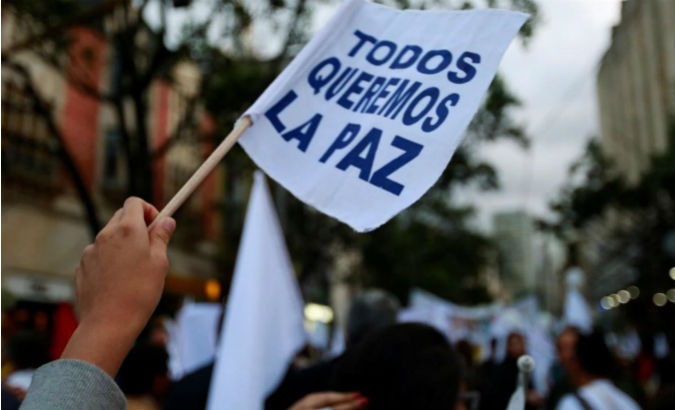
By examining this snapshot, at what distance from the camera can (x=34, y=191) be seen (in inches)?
644

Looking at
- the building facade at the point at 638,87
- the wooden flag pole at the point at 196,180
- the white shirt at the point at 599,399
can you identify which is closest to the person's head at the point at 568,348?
the white shirt at the point at 599,399

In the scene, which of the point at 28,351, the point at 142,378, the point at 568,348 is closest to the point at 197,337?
the point at 28,351

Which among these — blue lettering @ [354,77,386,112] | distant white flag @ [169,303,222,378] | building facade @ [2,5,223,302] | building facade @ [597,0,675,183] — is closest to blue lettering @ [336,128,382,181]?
blue lettering @ [354,77,386,112]

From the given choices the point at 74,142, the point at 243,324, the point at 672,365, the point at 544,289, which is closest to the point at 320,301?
the point at 74,142

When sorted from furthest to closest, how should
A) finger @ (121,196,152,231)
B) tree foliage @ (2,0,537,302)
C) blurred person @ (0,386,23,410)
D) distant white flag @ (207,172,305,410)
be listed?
tree foliage @ (2,0,537,302)
blurred person @ (0,386,23,410)
distant white flag @ (207,172,305,410)
finger @ (121,196,152,231)

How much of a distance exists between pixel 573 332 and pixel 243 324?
1765mm

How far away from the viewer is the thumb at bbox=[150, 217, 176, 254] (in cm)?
127

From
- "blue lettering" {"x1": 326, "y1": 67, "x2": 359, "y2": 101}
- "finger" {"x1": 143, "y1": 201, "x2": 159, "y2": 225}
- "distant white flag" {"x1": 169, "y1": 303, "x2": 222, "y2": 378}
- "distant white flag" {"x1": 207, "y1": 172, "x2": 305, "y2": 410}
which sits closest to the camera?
"finger" {"x1": 143, "y1": 201, "x2": 159, "y2": 225}

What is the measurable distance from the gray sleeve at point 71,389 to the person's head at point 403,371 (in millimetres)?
872

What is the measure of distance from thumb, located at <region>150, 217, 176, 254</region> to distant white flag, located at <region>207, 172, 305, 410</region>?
1.52 metres

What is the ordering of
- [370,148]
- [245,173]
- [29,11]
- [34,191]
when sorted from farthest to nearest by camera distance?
[34,191], [245,173], [29,11], [370,148]

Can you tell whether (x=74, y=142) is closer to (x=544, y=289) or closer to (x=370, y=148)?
(x=370, y=148)

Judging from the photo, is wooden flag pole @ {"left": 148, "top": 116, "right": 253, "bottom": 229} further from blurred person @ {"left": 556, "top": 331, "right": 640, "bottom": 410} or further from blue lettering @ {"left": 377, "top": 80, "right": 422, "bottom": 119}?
blurred person @ {"left": 556, "top": 331, "right": 640, "bottom": 410}

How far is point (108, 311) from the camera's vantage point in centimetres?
116
